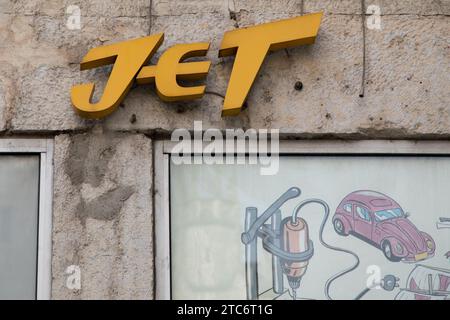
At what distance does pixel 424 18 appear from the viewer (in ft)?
22.5

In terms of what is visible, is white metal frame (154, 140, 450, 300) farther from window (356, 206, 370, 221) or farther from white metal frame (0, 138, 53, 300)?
white metal frame (0, 138, 53, 300)

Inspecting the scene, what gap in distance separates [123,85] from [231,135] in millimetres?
729

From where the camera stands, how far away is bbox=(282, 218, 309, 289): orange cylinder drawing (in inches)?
257

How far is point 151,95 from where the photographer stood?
6.59 metres

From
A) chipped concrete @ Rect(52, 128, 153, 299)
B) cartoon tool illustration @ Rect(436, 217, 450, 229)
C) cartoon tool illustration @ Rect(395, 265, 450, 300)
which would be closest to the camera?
chipped concrete @ Rect(52, 128, 153, 299)

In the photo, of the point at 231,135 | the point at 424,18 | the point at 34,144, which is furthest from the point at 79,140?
the point at 424,18

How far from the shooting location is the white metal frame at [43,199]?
6.35m

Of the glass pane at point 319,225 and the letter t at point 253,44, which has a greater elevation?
the letter t at point 253,44

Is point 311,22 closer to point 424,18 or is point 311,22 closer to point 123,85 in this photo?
point 424,18

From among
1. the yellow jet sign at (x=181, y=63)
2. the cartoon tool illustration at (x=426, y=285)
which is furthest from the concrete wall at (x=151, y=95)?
the cartoon tool illustration at (x=426, y=285)

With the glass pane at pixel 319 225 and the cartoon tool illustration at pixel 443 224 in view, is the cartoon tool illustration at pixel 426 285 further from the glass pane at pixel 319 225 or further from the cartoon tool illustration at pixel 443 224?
the cartoon tool illustration at pixel 443 224

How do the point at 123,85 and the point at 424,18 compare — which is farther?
the point at 424,18

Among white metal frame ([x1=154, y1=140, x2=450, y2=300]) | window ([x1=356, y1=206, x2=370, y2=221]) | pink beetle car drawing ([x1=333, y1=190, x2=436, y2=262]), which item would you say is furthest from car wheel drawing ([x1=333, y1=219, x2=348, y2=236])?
white metal frame ([x1=154, y1=140, x2=450, y2=300])

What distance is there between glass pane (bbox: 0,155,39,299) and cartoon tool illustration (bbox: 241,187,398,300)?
127cm
